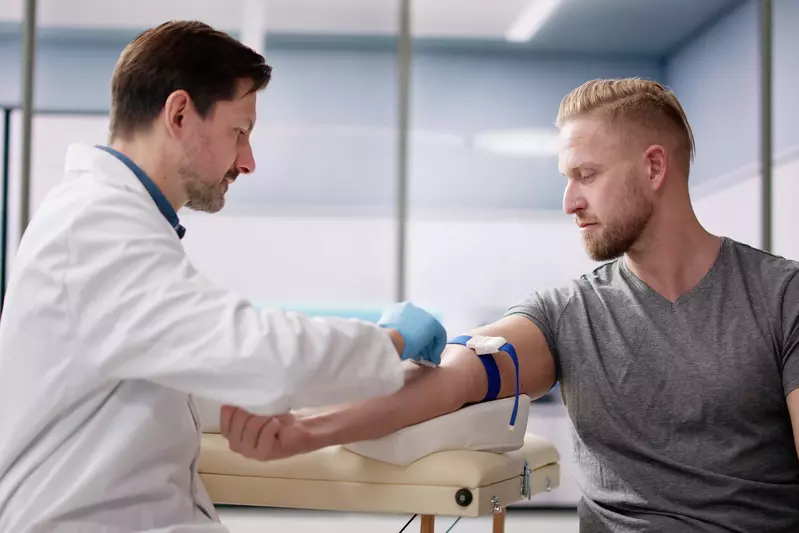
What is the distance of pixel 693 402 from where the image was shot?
54.2 inches

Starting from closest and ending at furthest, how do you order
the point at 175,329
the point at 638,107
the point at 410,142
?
the point at 175,329
the point at 638,107
the point at 410,142

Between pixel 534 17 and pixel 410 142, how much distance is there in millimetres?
751

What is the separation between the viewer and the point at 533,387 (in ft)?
4.84

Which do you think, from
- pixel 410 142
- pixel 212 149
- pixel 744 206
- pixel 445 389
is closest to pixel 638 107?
pixel 445 389

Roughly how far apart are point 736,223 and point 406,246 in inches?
52.2

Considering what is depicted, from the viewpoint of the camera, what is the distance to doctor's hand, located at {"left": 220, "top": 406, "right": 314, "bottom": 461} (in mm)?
1137

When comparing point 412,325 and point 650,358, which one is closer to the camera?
point 412,325

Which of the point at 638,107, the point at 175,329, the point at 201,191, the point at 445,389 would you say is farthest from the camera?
the point at 638,107

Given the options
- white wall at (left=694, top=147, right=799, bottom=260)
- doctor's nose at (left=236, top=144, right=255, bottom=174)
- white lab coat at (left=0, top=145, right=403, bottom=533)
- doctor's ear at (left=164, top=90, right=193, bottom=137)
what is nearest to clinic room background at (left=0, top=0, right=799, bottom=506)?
white wall at (left=694, top=147, right=799, bottom=260)

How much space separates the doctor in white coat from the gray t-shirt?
51 cm

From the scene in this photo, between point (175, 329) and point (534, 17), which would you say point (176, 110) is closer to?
point (175, 329)

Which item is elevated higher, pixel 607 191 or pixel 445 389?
pixel 607 191

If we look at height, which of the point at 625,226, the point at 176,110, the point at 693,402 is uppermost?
the point at 176,110

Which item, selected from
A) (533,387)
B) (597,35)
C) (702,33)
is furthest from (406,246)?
(533,387)
